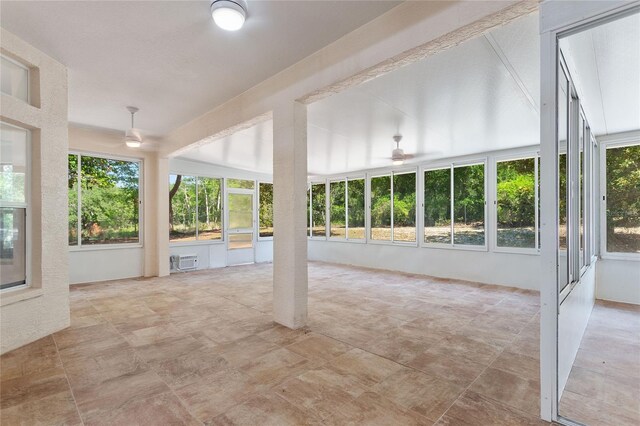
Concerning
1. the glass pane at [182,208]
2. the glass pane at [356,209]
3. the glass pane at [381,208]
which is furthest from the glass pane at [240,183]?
the glass pane at [381,208]

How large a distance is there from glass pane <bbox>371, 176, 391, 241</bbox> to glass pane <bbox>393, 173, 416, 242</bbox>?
199 mm

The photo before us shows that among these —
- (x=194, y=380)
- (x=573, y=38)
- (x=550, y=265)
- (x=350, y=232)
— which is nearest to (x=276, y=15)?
(x=573, y=38)

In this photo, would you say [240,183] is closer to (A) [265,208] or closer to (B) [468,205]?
(A) [265,208]

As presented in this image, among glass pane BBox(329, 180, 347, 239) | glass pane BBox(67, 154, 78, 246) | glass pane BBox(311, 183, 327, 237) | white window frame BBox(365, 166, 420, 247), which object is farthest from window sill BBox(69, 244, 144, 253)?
white window frame BBox(365, 166, 420, 247)

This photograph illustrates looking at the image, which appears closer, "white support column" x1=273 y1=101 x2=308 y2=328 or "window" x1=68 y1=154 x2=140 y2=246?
"white support column" x1=273 y1=101 x2=308 y2=328

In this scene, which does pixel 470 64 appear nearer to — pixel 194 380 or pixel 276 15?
pixel 276 15

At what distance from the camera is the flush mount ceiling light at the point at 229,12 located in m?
2.31

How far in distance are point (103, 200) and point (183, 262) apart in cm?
219

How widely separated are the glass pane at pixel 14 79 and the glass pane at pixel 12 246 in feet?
3.93

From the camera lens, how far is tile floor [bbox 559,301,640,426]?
2.05m

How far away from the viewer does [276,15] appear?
2.58 m

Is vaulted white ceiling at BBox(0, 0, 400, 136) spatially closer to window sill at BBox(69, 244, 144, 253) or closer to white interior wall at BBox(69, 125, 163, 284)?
white interior wall at BBox(69, 125, 163, 284)

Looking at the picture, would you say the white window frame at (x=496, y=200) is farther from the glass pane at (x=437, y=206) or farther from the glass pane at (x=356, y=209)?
the glass pane at (x=356, y=209)

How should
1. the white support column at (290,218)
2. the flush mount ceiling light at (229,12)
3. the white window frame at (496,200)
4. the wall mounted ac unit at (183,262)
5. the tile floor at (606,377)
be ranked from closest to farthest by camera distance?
the tile floor at (606,377), the flush mount ceiling light at (229,12), the white support column at (290,218), the white window frame at (496,200), the wall mounted ac unit at (183,262)
